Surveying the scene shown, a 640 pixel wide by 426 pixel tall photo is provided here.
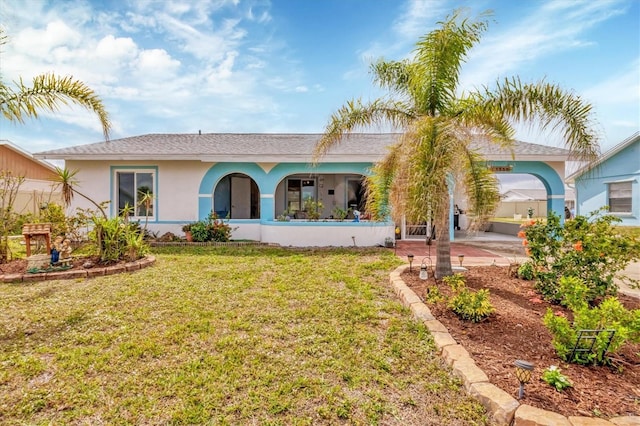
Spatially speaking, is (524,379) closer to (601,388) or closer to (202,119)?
(601,388)

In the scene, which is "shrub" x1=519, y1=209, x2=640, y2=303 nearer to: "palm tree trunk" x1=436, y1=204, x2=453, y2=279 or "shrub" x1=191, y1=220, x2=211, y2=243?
"palm tree trunk" x1=436, y1=204, x2=453, y2=279

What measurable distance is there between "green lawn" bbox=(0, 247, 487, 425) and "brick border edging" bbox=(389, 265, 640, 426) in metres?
0.10

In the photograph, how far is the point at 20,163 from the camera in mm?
20359

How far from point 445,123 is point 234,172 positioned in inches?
351

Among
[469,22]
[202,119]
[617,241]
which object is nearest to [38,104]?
[469,22]

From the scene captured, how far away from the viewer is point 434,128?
5027mm

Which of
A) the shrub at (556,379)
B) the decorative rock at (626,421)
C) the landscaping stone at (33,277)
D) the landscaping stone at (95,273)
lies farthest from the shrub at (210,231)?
the decorative rock at (626,421)

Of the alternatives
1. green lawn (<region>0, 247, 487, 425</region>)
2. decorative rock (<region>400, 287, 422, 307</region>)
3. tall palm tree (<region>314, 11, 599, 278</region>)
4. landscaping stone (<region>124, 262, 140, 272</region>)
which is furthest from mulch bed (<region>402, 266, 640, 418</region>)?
landscaping stone (<region>124, 262, 140, 272</region>)

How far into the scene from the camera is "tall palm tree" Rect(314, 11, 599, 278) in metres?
4.96

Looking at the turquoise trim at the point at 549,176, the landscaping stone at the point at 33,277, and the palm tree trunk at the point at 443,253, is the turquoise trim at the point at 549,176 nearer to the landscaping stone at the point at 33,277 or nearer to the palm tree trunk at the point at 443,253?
the palm tree trunk at the point at 443,253

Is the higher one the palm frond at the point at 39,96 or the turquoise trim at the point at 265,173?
the palm frond at the point at 39,96

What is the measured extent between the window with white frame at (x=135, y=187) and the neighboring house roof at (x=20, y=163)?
32.4 feet

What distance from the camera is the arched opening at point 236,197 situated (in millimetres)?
14805

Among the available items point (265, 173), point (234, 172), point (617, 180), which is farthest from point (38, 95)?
point (617, 180)
